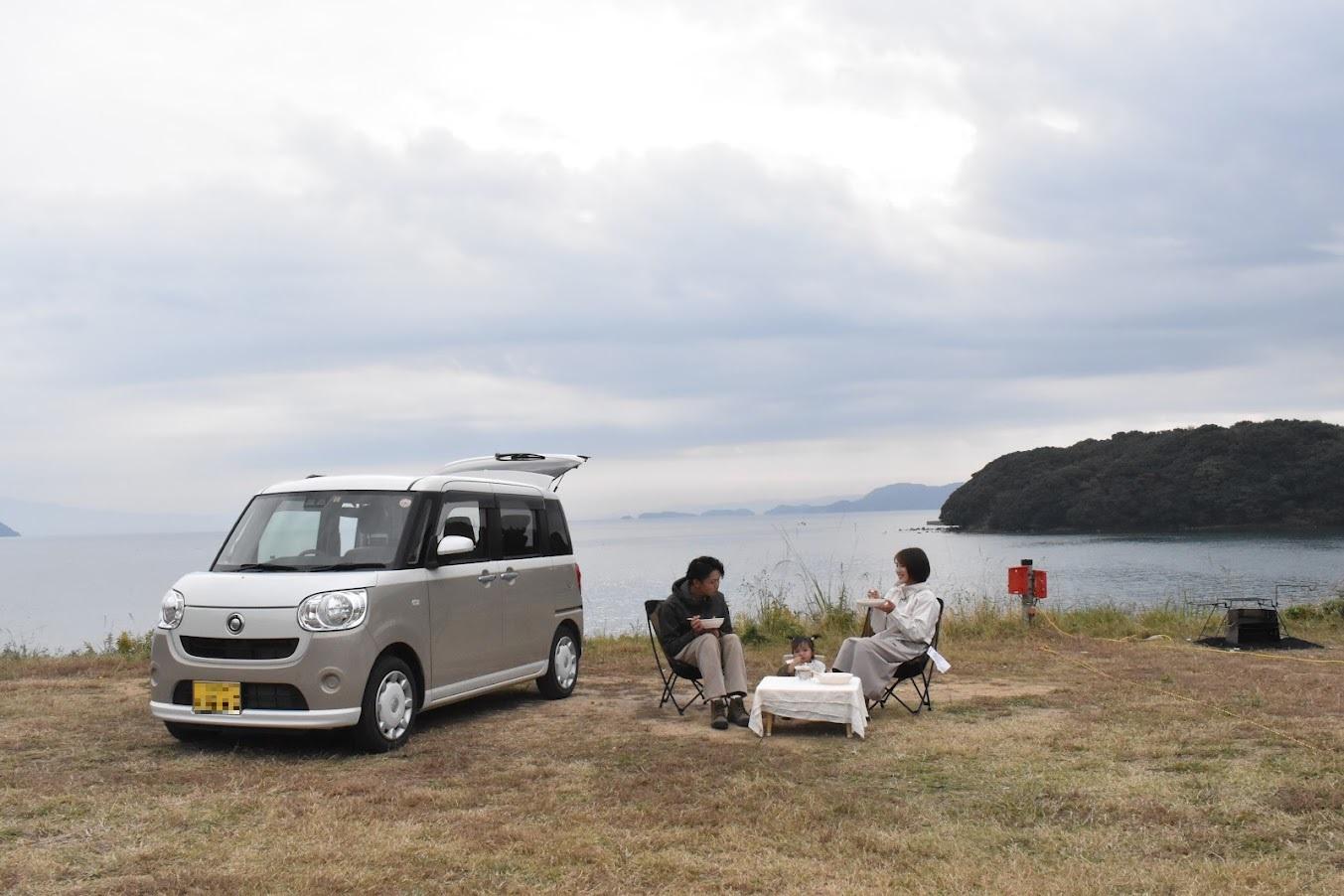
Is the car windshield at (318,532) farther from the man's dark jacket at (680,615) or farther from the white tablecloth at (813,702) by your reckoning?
the white tablecloth at (813,702)

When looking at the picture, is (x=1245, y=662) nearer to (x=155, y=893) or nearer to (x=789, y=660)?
(x=789, y=660)

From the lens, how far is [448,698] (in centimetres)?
793

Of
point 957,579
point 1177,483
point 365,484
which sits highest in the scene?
point 1177,483

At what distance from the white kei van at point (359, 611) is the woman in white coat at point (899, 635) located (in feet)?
8.33

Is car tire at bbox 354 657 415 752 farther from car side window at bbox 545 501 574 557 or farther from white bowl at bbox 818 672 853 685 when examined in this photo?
white bowl at bbox 818 672 853 685

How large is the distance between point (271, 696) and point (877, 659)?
4276mm

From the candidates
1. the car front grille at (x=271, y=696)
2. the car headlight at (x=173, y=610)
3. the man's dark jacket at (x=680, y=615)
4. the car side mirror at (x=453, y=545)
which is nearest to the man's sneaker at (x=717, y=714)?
the man's dark jacket at (x=680, y=615)

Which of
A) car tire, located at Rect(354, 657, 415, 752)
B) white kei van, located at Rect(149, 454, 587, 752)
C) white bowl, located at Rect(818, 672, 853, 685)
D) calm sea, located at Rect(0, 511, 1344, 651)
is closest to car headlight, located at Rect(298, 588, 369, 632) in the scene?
white kei van, located at Rect(149, 454, 587, 752)

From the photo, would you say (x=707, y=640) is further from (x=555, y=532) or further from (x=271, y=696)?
(x=271, y=696)

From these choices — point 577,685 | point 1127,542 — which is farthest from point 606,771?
point 1127,542

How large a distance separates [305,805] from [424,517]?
253 centimetres

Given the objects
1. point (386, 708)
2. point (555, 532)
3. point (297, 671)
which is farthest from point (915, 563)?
point (297, 671)

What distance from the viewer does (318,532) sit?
7.72 m

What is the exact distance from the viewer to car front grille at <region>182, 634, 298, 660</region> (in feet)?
22.7
